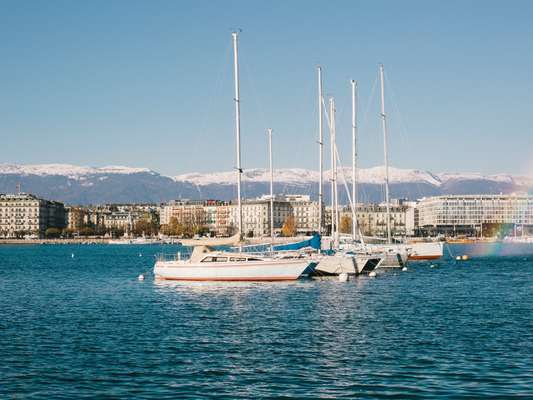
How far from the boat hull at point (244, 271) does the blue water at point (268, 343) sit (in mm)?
2155

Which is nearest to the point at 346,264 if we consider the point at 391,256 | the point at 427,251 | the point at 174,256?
the point at 174,256

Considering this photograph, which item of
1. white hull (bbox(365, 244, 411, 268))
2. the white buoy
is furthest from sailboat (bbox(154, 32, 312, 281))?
white hull (bbox(365, 244, 411, 268))

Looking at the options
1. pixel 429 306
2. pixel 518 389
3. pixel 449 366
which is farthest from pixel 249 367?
pixel 429 306

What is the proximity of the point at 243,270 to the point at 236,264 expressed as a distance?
58 centimetres

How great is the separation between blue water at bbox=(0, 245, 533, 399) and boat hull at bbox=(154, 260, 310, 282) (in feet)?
7.07

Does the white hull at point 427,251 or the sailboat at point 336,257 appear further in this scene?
the white hull at point 427,251

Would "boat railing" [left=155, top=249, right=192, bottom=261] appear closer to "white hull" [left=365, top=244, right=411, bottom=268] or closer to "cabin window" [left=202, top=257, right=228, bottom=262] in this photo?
"cabin window" [left=202, top=257, right=228, bottom=262]

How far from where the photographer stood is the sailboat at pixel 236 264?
56281 mm

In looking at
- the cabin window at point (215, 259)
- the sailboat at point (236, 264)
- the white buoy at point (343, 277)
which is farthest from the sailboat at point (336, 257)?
the cabin window at point (215, 259)

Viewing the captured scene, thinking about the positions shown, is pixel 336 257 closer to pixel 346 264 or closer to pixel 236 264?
pixel 346 264

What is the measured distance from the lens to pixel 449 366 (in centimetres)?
2612

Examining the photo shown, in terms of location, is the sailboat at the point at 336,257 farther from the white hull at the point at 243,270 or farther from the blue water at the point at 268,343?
the blue water at the point at 268,343

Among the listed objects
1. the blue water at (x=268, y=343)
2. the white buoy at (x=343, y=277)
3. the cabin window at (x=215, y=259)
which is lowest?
the blue water at (x=268, y=343)

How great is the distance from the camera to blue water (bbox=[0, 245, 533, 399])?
2389 centimetres
